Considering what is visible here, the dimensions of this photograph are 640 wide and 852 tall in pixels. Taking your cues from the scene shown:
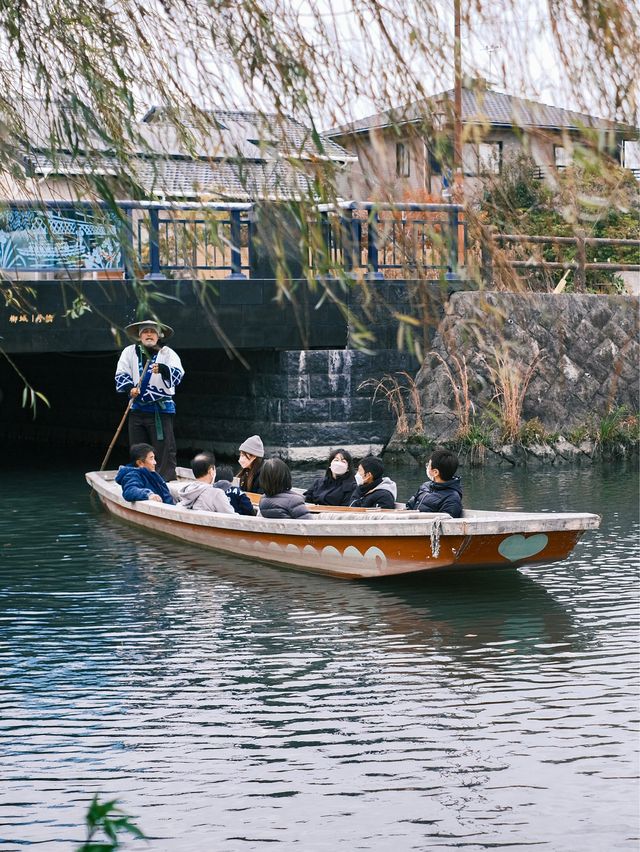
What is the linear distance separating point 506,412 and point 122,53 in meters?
15.1

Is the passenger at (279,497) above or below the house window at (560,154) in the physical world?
below

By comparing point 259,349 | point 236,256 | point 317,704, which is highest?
point 236,256

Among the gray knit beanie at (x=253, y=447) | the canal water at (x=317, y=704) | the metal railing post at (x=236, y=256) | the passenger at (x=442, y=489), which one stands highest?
the metal railing post at (x=236, y=256)

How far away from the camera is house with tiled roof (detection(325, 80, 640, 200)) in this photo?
4.38 m

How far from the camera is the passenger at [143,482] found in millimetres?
13656

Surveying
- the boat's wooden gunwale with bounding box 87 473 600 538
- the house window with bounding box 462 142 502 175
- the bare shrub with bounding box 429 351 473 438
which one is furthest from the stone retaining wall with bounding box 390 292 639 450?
the house window with bounding box 462 142 502 175

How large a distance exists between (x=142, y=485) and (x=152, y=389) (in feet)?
5.36

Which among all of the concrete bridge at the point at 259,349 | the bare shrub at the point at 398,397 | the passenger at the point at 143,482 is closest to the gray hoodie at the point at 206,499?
the passenger at the point at 143,482

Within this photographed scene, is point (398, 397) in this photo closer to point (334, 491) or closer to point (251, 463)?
point (251, 463)

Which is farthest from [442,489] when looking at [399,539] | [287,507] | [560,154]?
[560,154]

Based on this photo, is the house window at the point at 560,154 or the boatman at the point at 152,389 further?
the boatman at the point at 152,389

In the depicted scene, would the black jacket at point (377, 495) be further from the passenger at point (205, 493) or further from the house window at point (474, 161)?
the house window at point (474, 161)

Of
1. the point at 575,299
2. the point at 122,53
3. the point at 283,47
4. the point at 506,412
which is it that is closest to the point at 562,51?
the point at 283,47

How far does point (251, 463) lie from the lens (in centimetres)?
1342
